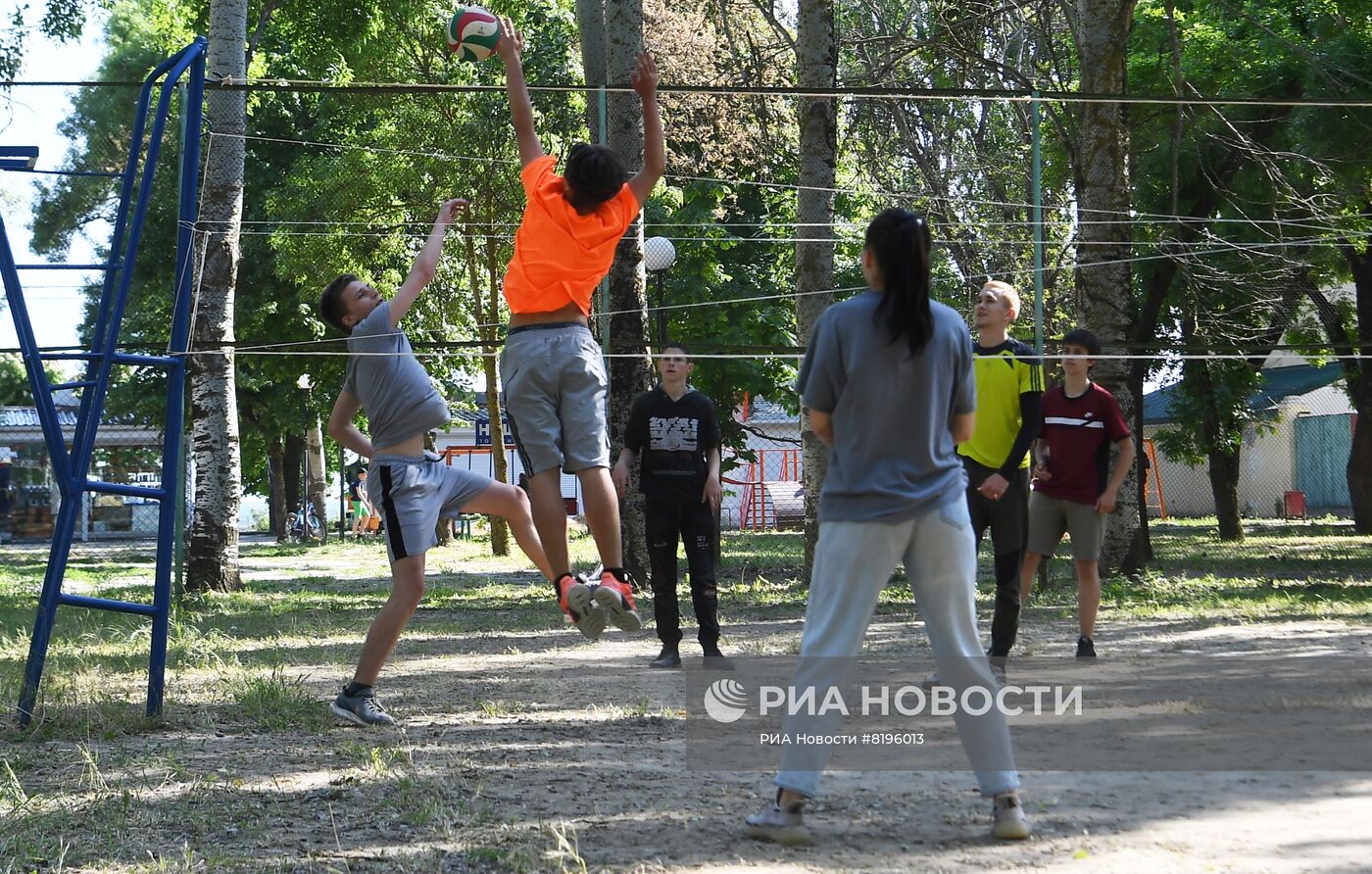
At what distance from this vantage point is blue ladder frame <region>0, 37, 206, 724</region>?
250 inches

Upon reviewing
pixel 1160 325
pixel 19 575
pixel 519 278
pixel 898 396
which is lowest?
pixel 19 575

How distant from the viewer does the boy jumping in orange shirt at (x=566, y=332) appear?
5.65 m

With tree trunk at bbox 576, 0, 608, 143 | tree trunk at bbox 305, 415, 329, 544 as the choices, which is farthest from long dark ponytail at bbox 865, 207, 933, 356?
tree trunk at bbox 305, 415, 329, 544

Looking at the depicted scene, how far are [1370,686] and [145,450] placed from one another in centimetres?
4507

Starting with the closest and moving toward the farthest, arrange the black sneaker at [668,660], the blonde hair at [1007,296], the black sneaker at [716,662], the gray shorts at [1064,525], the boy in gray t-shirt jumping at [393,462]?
the boy in gray t-shirt jumping at [393,462], the blonde hair at [1007,296], the gray shorts at [1064,525], the black sneaker at [716,662], the black sneaker at [668,660]

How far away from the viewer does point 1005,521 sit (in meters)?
7.37

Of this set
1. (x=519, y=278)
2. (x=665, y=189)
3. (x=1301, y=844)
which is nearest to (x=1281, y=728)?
(x=1301, y=844)

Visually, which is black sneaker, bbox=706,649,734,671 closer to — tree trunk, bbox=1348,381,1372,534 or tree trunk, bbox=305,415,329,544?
tree trunk, bbox=1348,381,1372,534

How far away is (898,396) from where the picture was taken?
4.25m

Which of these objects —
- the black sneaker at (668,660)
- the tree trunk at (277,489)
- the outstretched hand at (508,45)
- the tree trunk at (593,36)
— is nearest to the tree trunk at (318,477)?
the tree trunk at (277,489)

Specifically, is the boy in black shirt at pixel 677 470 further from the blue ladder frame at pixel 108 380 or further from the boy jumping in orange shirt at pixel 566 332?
the blue ladder frame at pixel 108 380

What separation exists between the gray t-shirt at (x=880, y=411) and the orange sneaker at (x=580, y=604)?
1.62 meters

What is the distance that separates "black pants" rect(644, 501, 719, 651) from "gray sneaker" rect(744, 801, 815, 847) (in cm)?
398

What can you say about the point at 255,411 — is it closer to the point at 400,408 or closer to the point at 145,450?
the point at 145,450
